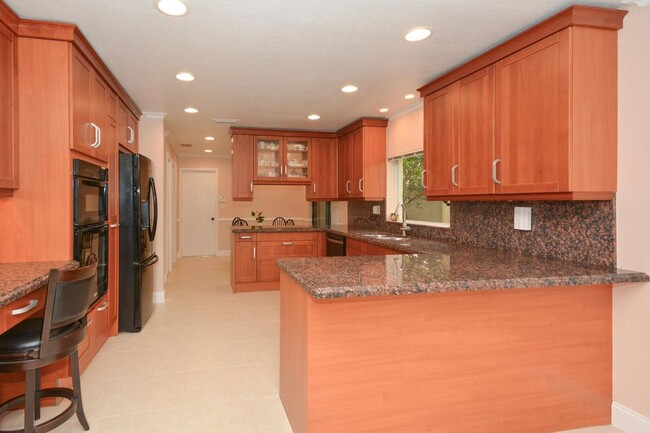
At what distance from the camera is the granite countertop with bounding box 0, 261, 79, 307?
1.62 metres

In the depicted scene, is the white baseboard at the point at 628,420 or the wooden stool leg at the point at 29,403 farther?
the white baseboard at the point at 628,420

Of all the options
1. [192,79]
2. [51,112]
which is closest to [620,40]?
[192,79]

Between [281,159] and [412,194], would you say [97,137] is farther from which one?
[412,194]

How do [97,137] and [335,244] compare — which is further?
[335,244]

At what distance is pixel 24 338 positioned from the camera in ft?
5.65

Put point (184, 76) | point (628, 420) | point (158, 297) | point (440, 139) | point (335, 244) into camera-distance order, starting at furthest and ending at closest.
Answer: point (335, 244)
point (158, 297)
point (184, 76)
point (440, 139)
point (628, 420)

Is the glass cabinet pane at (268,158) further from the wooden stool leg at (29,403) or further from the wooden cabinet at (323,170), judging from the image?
the wooden stool leg at (29,403)

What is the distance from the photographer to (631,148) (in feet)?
6.37

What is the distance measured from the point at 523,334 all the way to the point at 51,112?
9.63 feet

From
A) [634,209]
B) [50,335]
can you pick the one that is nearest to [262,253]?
[50,335]

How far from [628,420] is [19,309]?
3.04 m

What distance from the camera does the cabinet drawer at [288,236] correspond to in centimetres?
518

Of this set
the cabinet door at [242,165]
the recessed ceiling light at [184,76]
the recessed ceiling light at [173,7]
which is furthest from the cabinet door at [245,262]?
the recessed ceiling light at [173,7]

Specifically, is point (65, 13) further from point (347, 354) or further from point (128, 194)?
point (347, 354)
